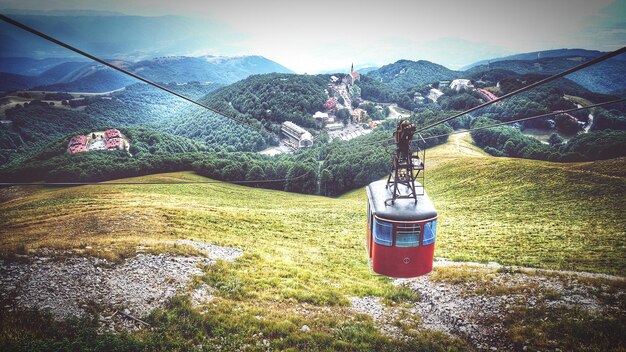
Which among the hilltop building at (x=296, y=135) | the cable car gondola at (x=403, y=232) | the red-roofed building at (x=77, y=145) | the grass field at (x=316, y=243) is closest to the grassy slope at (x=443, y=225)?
the grass field at (x=316, y=243)

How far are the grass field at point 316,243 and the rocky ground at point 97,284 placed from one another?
110 cm

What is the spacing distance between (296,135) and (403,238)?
141 metres

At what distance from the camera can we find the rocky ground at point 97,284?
53.6 feet

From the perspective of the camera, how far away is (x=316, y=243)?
32750 millimetres

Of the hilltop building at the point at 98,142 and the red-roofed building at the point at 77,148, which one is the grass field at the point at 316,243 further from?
the hilltop building at the point at 98,142

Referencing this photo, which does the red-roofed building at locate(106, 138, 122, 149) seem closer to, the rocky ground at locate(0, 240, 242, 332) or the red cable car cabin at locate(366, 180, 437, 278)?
the rocky ground at locate(0, 240, 242, 332)

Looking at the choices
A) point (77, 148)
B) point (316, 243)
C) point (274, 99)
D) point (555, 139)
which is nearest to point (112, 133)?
point (77, 148)

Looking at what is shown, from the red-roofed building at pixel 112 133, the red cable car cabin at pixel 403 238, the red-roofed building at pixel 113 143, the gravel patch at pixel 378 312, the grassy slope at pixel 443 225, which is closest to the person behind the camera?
the red cable car cabin at pixel 403 238

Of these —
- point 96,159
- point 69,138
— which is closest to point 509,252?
point 96,159

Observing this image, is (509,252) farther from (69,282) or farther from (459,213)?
(69,282)

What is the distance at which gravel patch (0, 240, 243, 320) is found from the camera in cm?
1642

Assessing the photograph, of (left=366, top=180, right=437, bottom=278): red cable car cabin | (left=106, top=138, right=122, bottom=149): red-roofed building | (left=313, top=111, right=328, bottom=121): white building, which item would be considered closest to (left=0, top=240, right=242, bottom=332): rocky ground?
(left=366, top=180, right=437, bottom=278): red cable car cabin

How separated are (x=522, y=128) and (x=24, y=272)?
511ft

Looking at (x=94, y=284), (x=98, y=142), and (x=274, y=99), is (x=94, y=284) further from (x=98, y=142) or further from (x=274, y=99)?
(x=274, y=99)
